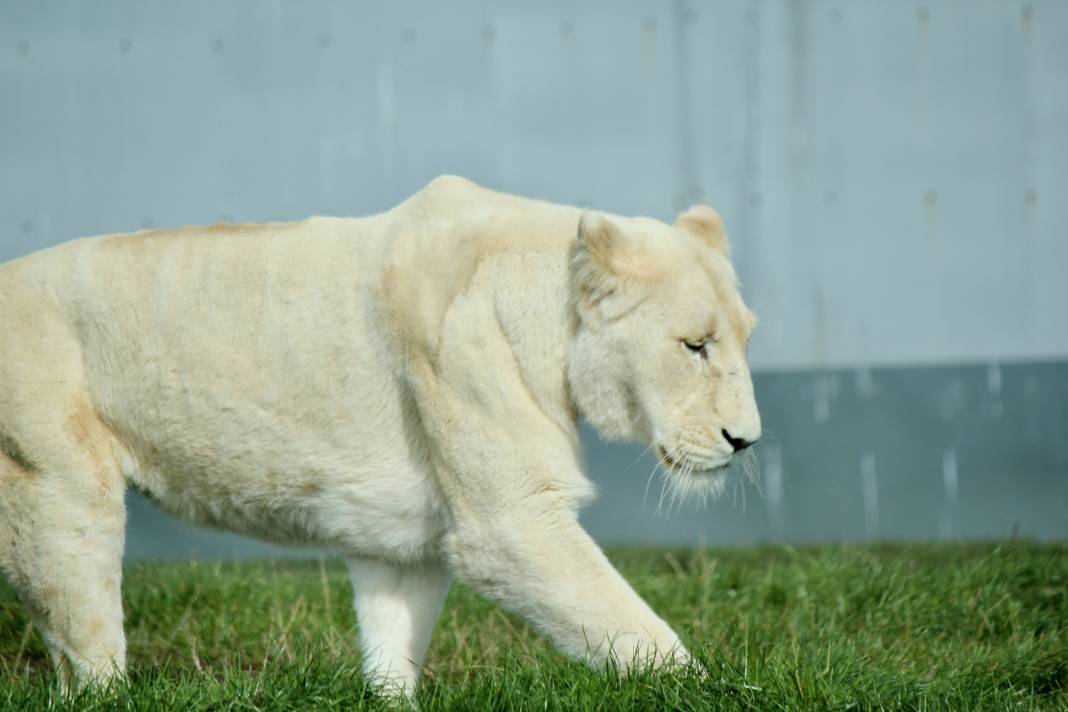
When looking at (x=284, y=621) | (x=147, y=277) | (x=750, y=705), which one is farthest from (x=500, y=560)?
(x=284, y=621)

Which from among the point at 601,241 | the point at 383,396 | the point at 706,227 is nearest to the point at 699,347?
the point at 601,241

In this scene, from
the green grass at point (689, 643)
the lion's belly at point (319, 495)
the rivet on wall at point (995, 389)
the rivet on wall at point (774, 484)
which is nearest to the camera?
the green grass at point (689, 643)

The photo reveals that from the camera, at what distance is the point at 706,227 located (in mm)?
4301

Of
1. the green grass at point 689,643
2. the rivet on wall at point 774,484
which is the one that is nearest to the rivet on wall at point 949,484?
the rivet on wall at point 774,484

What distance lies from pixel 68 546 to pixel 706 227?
2165 millimetres

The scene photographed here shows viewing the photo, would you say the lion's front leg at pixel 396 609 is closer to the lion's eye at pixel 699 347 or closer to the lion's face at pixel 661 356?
the lion's face at pixel 661 356

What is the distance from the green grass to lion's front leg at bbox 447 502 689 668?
0.10 m

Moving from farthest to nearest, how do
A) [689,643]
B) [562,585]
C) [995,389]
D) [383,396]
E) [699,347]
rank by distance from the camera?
[995,389], [689,643], [383,396], [699,347], [562,585]

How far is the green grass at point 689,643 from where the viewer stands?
360 cm

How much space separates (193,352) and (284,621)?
5.74ft

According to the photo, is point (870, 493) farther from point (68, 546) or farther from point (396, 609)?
point (68, 546)

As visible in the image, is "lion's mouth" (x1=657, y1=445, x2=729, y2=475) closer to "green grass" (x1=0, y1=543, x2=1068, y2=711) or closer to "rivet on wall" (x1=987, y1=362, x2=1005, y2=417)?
"green grass" (x1=0, y1=543, x2=1068, y2=711)

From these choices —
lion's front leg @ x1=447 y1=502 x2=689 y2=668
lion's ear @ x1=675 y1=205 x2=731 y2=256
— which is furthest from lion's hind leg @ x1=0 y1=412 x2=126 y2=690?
lion's ear @ x1=675 y1=205 x2=731 y2=256

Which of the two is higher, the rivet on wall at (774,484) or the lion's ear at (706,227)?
the lion's ear at (706,227)
